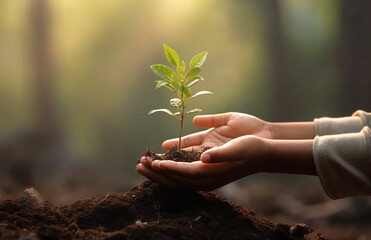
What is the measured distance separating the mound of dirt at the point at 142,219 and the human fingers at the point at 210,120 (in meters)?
0.35

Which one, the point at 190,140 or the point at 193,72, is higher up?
the point at 193,72

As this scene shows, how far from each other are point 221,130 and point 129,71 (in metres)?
0.68

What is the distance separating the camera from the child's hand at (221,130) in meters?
1.39

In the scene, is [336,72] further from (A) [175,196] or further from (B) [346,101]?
(A) [175,196]

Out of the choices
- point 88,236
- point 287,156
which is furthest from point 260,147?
point 88,236

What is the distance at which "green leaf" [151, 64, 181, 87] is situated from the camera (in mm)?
1160

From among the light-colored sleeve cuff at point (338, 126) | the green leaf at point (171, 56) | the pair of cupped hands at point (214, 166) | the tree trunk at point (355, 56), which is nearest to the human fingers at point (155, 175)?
the pair of cupped hands at point (214, 166)

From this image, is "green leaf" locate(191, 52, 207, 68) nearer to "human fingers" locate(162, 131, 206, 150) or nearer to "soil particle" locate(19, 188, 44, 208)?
"human fingers" locate(162, 131, 206, 150)

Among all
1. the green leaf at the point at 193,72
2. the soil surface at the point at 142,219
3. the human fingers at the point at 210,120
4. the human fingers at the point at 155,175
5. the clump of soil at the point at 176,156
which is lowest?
the soil surface at the point at 142,219

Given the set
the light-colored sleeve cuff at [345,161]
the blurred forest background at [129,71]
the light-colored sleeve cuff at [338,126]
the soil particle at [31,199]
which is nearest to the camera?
the light-colored sleeve cuff at [345,161]

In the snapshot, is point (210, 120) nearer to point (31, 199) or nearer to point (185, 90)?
point (185, 90)

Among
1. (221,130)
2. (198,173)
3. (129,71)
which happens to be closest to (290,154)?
(198,173)

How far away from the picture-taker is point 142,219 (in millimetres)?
991

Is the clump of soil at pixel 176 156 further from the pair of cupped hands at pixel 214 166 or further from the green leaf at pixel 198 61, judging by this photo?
the green leaf at pixel 198 61
